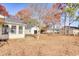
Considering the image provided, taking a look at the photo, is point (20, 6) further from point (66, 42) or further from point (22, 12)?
point (66, 42)

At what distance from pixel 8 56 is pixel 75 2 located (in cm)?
98

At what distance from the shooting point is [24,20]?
534 centimetres

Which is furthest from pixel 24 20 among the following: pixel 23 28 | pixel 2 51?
pixel 2 51

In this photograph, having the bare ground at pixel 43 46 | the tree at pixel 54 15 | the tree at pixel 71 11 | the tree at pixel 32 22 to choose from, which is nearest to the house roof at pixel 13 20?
the tree at pixel 32 22

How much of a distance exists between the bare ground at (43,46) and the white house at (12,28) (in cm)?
6

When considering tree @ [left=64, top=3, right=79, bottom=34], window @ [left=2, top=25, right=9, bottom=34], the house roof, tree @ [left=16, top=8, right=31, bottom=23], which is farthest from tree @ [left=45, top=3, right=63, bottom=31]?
window @ [left=2, top=25, right=9, bottom=34]

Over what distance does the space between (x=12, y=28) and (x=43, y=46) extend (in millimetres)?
408

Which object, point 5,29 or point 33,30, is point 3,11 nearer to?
Answer: point 5,29

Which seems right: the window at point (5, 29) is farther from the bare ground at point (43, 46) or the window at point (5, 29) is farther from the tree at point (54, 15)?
the tree at point (54, 15)

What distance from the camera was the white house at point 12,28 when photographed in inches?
210

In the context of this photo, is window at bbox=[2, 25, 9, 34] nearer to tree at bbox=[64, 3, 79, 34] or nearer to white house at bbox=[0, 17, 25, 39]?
white house at bbox=[0, 17, 25, 39]

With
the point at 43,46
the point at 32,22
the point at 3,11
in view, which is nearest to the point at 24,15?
the point at 32,22

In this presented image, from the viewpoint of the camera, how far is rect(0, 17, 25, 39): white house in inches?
210

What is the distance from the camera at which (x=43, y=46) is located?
533cm
